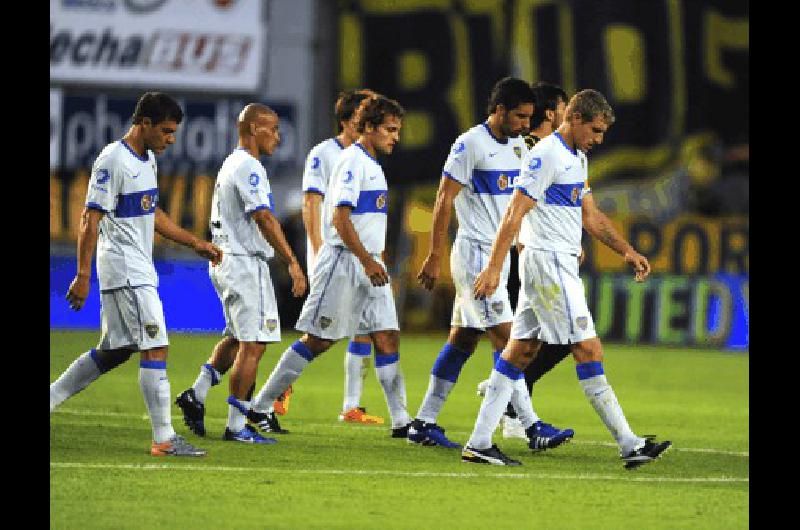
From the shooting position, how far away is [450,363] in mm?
10500

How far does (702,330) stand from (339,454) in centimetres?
1315

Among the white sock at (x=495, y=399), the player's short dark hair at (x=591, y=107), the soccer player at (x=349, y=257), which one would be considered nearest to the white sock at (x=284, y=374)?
the soccer player at (x=349, y=257)

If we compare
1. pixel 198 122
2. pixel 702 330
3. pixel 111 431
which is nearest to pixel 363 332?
pixel 111 431

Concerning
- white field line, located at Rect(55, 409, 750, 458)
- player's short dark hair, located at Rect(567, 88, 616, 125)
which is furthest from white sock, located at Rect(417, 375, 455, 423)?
player's short dark hair, located at Rect(567, 88, 616, 125)

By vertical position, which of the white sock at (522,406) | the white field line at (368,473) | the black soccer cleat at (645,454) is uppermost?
the white sock at (522,406)

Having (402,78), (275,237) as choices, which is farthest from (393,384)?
(402,78)

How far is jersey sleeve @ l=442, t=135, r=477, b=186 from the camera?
10148mm

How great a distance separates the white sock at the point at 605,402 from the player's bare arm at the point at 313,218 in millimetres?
2891

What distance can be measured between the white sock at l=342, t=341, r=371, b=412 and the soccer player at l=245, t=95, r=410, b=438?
1.25 meters

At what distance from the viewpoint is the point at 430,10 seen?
2723 cm

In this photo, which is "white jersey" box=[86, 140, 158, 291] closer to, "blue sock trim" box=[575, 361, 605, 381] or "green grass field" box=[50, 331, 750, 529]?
"green grass field" box=[50, 331, 750, 529]

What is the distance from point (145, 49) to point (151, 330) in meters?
17.8

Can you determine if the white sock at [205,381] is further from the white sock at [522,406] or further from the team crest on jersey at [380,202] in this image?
the white sock at [522,406]

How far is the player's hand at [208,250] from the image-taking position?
32.0 feet
